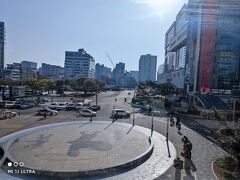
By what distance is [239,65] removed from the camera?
2308 inches

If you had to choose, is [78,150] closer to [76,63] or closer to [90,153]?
[90,153]

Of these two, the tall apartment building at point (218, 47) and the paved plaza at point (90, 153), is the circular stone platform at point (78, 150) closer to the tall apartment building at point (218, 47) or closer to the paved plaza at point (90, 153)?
the paved plaza at point (90, 153)

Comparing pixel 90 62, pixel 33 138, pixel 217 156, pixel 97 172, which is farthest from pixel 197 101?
pixel 90 62

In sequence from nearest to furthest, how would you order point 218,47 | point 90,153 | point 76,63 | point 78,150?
point 90,153
point 78,150
point 218,47
point 76,63

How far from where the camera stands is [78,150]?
17.6m

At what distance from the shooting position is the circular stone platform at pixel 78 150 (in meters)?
14.6

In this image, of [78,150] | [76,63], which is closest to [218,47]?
[78,150]

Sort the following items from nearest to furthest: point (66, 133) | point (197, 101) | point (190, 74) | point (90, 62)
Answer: point (66, 133) < point (197, 101) < point (190, 74) < point (90, 62)

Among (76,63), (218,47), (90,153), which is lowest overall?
(90,153)

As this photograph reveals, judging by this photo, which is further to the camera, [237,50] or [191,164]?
[237,50]

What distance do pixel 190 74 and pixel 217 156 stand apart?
4974 cm

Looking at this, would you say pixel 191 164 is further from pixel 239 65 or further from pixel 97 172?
pixel 239 65

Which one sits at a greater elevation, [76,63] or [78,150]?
[76,63]

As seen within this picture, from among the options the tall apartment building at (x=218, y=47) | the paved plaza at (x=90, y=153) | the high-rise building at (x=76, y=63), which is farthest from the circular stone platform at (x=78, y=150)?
the high-rise building at (x=76, y=63)
